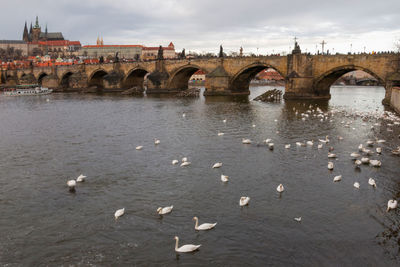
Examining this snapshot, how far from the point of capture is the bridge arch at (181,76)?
203 ft

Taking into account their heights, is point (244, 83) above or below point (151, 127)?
above

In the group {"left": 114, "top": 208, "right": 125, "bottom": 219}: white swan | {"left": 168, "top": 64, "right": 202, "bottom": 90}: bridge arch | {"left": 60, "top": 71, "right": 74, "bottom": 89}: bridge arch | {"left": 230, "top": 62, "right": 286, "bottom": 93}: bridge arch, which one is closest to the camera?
{"left": 114, "top": 208, "right": 125, "bottom": 219}: white swan

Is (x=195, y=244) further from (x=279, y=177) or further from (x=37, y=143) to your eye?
(x=37, y=143)

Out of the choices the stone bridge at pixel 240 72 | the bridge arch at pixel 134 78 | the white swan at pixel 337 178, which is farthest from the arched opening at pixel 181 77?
the white swan at pixel 337 178

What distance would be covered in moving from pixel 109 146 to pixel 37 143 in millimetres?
4400

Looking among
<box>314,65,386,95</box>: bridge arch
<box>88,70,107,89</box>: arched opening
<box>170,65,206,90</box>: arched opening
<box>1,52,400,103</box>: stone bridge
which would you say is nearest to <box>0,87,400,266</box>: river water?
<box>1,52,400,103</box>: stone bridge

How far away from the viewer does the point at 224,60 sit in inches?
2138

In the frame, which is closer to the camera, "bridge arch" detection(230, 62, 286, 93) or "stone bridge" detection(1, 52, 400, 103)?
"stone bridge" detection(1, 52, 400, 103)

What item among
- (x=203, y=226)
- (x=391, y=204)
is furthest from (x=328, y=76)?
(x=203, y=226)

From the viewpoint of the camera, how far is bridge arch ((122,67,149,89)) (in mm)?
71438

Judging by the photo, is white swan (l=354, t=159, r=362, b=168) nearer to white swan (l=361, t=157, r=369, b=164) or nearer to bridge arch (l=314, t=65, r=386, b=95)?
white swan (l=361, t=157, r=369, b=164)

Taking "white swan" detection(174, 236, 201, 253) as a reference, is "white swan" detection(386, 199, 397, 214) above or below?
above

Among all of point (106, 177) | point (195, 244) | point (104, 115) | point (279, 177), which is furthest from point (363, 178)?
point (104, 115)

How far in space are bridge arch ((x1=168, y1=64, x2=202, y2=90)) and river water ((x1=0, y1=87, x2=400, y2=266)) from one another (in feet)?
141
